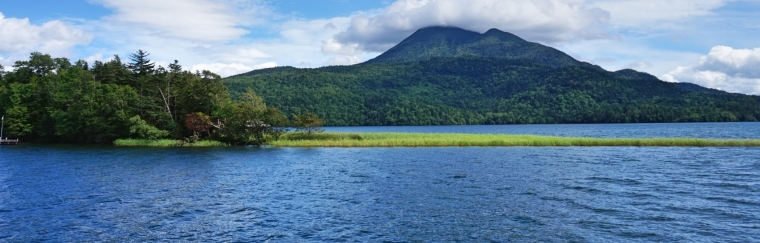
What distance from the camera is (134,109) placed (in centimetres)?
8619

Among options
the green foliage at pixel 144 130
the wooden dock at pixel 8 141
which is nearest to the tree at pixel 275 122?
the green foliage at pixel 144 130

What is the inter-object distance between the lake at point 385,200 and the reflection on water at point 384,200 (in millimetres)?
91

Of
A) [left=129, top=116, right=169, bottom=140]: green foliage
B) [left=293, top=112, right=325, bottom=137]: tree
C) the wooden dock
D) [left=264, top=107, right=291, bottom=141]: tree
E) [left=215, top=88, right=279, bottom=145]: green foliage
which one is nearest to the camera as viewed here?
[left=215, top=88, right=279, bottom=145]: green foliage

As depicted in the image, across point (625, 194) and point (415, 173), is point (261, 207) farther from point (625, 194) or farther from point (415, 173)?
point (625, 194)

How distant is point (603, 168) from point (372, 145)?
37871 millimetres

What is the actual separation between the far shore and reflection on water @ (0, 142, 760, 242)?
62.9 ft

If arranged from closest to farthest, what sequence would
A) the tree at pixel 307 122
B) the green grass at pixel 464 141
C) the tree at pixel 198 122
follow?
the green grass at pixel 464 141 < the tree at pixel 198 122 < the tree at pixel 307 122

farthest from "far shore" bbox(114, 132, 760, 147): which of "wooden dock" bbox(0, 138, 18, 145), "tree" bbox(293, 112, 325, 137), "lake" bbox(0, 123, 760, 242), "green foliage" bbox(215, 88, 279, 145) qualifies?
"lake" bbox(0, 123, 760, 242)

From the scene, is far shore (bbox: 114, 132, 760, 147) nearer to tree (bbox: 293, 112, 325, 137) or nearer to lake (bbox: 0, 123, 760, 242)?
tree (bbox: 293, 112, 325, 137)

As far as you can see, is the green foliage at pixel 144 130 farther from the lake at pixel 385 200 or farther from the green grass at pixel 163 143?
the lake at pixel 385 200

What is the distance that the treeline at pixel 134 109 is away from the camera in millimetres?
80688

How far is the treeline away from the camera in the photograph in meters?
80.7

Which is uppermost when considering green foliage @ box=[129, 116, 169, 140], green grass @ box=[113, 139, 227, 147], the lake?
green foliage @ box=[129, 116, 169, 140]

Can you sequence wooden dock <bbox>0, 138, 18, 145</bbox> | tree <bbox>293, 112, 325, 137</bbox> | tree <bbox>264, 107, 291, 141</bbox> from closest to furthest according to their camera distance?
tree <bbox>264, 107, 291, 141</bbox>, tree <bbox>293, 112, 325, 137</bbox>, wooden dock <bbox>0, 138, 18, 145</bbox>
